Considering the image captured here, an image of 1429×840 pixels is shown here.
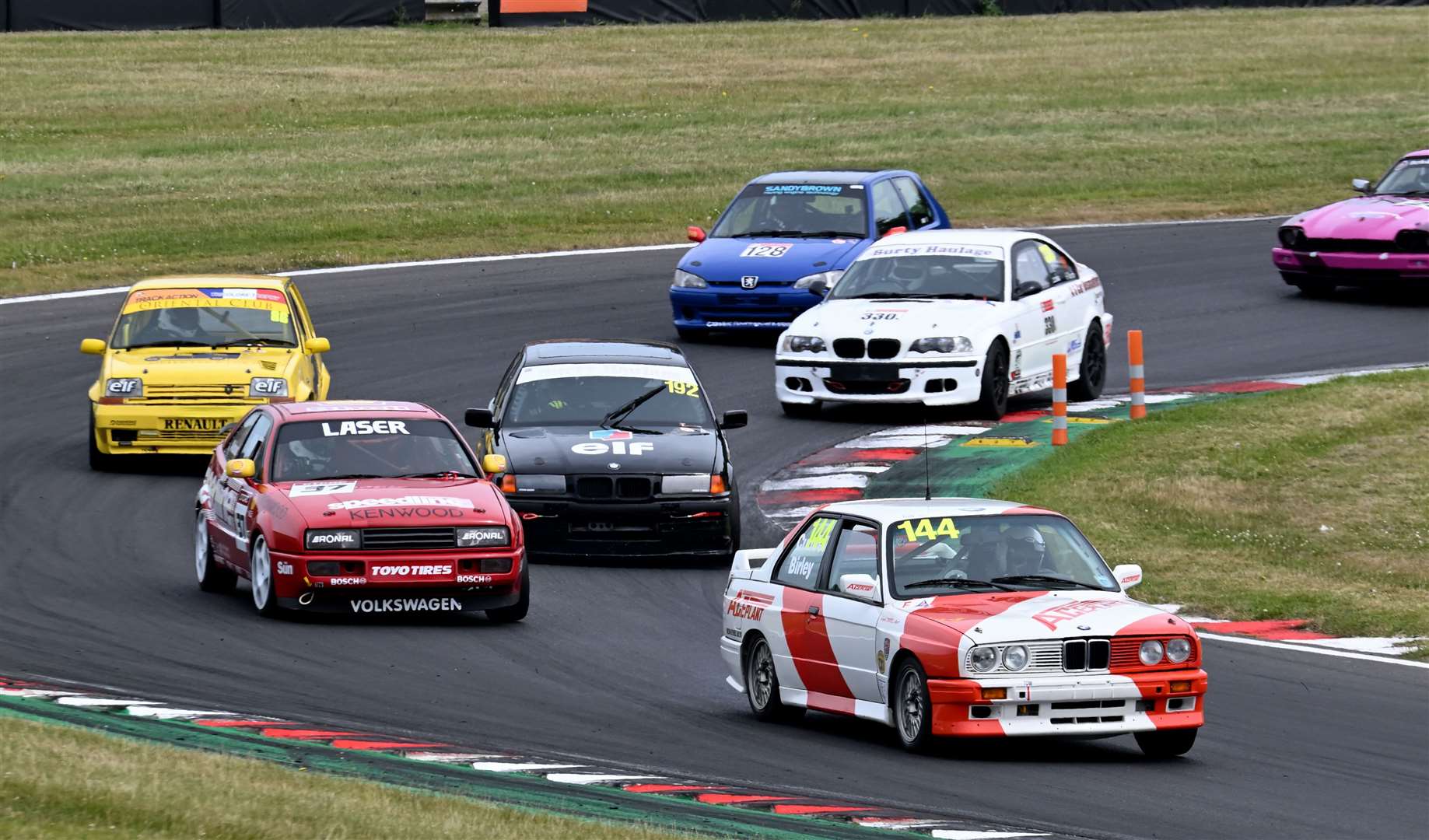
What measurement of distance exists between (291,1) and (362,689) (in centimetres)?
3427

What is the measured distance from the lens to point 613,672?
12.5 m

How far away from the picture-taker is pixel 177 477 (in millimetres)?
18594

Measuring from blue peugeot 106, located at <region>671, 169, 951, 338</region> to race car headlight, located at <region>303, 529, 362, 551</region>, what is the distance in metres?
9.43

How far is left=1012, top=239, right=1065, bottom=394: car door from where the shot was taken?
2052cm

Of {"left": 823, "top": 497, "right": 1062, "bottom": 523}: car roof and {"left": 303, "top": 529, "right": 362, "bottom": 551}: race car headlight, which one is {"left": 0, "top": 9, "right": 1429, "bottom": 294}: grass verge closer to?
{"left": 303, "top": 529, "right": 362, "bottom": 551}: race car headlight

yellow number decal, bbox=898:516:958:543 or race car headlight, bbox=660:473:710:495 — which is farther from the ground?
yellow number decal, bbox=898:516:958:543

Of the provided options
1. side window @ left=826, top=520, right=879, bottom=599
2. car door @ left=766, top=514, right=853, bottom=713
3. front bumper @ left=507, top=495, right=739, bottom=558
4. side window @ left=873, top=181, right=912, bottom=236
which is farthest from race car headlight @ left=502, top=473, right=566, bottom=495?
side window @ left=873, top=181, right=912, bottom=236

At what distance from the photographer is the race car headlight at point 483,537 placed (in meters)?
13.6

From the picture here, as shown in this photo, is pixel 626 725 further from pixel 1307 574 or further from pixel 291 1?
pixel 291 1

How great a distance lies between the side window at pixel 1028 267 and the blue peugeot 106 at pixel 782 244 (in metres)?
2.08

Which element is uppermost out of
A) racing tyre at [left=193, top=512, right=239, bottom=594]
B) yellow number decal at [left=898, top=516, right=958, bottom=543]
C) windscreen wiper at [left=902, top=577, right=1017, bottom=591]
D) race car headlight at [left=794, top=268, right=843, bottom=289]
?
yellow number decal at [left=898, top=516, right=958, bottom=543]

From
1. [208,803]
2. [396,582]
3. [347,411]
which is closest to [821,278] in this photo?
[347,411]

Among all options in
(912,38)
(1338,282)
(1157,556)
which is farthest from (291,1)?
(1157,556)

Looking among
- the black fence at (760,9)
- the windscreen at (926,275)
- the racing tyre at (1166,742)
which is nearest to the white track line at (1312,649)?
the racing tyre at (1166,742)
